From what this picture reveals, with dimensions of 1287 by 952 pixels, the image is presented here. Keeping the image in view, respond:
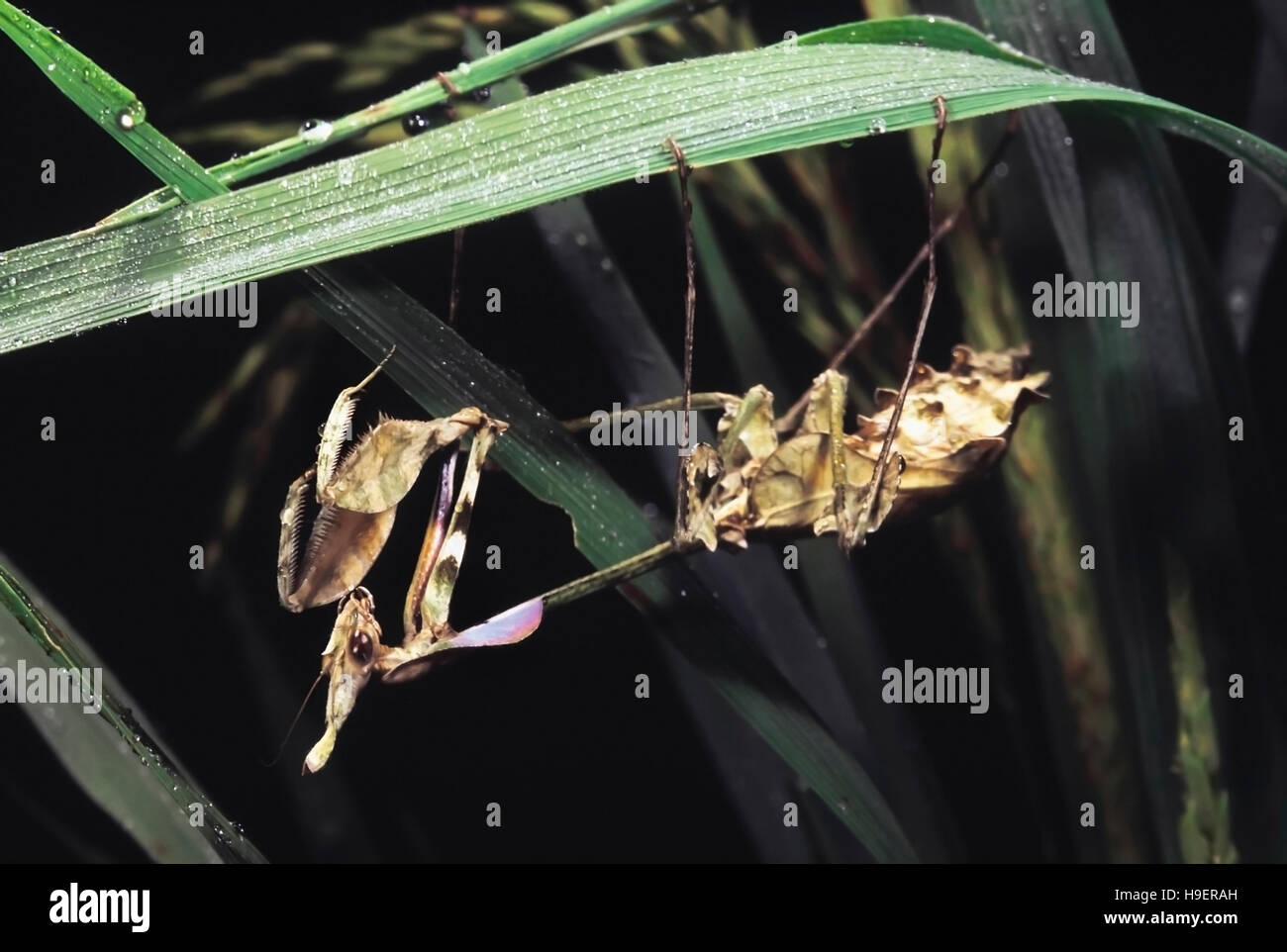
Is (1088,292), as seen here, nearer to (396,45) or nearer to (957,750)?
(957,750)

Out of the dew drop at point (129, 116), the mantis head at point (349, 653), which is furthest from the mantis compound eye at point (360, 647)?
the dew drop at point (129, 116)

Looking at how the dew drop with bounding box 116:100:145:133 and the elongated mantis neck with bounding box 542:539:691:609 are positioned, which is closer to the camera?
the dew drop with bounding box 116:100:145:133

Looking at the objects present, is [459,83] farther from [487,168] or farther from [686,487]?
[686,487]

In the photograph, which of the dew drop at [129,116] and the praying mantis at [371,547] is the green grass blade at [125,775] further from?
the dew drop at [129,116]

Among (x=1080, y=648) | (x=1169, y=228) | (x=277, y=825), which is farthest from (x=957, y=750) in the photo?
(x=277, y=825)

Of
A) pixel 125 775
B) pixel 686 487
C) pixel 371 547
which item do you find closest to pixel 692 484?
pixel 686 487

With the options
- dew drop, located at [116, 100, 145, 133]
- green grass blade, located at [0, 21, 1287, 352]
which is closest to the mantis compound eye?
green grass blade, located at [0, 21, 1287, 352]

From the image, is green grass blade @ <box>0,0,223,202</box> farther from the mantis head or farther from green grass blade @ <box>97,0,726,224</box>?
the mantis head

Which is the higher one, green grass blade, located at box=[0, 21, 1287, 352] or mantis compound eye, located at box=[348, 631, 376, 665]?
green grass blade, located at box=[0, 21, 1287, 352]
